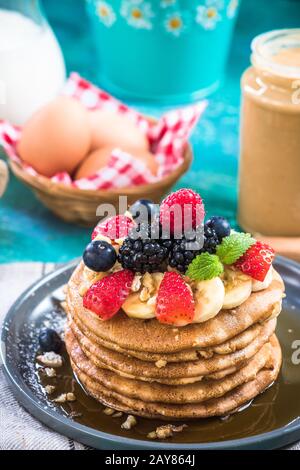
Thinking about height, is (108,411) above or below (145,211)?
below

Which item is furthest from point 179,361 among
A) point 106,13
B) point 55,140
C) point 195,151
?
point 106,13

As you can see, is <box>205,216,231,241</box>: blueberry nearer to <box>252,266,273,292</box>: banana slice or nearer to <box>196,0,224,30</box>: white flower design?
<box>252,266,273,292</box>: banana slice

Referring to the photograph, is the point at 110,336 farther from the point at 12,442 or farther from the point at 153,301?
the point at 12,442

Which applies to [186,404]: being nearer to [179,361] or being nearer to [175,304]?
[179,361]


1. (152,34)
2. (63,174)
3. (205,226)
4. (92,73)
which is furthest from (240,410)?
(92,73)

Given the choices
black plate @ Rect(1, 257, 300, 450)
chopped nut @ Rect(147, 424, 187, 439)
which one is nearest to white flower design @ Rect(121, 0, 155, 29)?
black plate @ Rect(1, 257, 300, 450)

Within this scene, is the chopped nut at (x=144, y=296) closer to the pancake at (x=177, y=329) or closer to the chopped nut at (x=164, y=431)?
the pancake at (x=177, y=329)

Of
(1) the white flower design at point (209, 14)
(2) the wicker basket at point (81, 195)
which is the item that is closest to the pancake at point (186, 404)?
(2) the wicker basket at point (81, 195)
